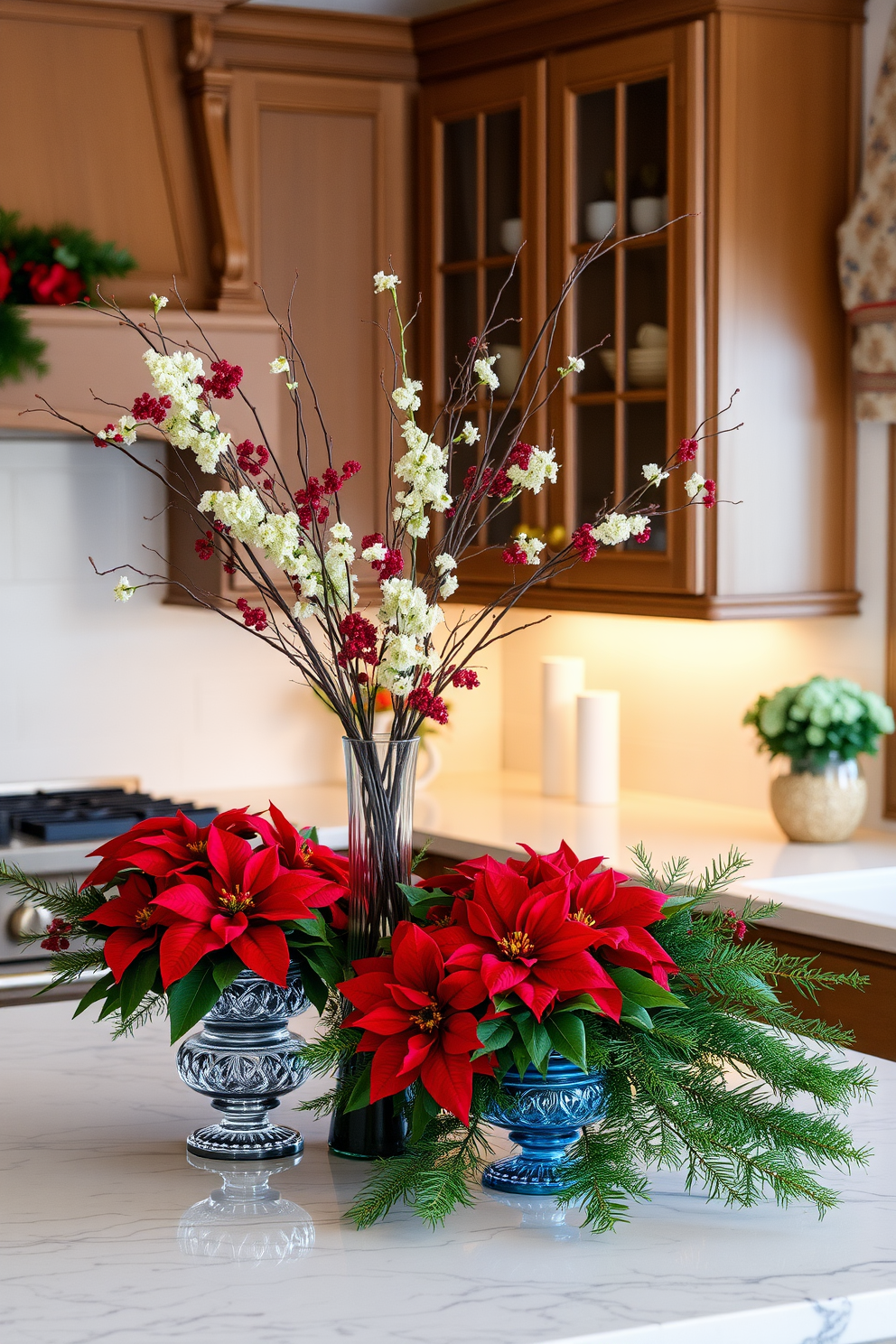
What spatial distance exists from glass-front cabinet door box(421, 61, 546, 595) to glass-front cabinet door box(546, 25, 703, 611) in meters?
0.05

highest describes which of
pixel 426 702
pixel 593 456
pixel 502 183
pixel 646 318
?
pixel 502 183

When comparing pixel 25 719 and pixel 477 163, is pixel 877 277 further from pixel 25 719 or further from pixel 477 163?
pixel 25 719

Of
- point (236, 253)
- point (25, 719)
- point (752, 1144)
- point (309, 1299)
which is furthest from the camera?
point (25, 719)

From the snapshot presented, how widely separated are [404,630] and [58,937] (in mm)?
373

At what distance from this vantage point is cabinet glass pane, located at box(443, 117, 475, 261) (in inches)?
142

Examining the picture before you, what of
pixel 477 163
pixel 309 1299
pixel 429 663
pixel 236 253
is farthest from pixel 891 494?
pixel 309 1299

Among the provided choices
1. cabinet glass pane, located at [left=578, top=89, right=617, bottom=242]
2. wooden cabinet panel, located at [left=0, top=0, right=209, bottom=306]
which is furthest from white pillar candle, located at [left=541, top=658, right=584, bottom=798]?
wooden cabinet panel, located at [left=0, top=0, right=209, bottom=306]

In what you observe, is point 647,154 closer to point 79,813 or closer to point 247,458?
point 79,813

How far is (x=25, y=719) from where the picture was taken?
142 inches

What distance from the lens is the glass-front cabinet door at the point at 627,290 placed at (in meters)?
3.09

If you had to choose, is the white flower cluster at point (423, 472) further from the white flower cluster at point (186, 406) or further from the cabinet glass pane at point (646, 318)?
the cabinet glass pane at point (646, 318)

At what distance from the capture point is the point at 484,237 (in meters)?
3.56

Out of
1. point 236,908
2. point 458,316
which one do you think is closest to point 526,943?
point 236,908

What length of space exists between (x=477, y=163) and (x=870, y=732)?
148cm
